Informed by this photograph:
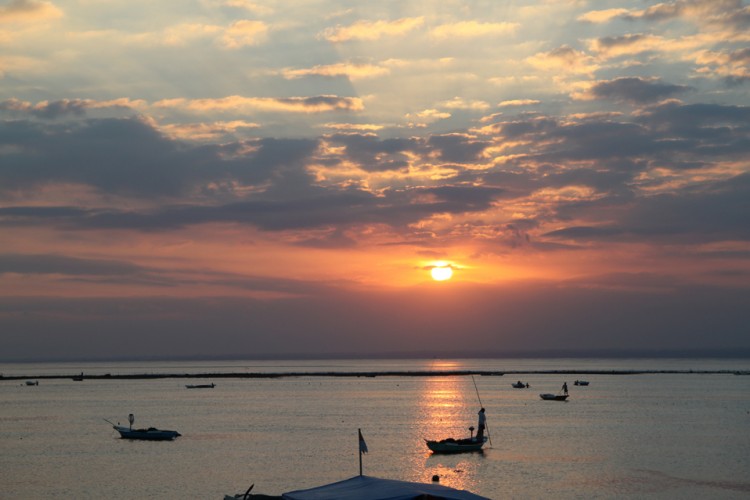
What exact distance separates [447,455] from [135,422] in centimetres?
4335

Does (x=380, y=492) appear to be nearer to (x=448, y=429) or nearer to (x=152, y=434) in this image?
(x=152, y=434)

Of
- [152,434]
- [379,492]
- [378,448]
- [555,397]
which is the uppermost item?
[555,397]

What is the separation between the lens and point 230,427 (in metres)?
76.8

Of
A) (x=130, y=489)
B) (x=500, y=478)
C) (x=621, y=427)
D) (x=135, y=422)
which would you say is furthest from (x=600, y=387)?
(x=130, y=489)

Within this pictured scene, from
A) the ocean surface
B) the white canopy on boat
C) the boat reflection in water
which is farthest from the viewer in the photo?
the boat reflection in water

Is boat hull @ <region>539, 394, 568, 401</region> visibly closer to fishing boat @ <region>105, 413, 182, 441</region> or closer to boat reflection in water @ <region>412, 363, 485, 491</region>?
boat reflection in water @ <region>412, 363, 485, 491</region>

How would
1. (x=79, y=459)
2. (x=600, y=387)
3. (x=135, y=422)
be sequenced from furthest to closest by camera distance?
(x=600, y=387), (x=135, y=422), (x=79, y=459)

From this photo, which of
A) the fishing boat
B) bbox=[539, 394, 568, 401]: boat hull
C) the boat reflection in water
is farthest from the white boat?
bbox=[539, 394, 568, 401]: boat hull

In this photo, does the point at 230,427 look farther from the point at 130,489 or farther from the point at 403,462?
the point at 130,489

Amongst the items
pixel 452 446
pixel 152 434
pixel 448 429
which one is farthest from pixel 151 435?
pixel 448 429

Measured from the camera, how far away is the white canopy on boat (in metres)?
22.2

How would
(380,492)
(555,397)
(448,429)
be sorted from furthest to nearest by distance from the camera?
1. (555,397)
2. (448,429)
3. (380,492)

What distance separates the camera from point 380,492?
74.2 feet

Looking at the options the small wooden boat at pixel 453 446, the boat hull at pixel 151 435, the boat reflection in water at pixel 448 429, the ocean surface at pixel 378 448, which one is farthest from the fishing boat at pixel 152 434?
the small wooden boat at pixel 453 446
